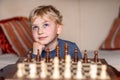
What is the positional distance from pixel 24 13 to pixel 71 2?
0.48 meters

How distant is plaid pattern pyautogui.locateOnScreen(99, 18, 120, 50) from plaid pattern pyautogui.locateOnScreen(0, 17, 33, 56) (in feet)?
2.36

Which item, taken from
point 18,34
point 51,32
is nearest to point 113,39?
point 18,34

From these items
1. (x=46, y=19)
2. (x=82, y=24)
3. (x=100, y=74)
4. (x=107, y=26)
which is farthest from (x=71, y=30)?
(x=100, y=74)

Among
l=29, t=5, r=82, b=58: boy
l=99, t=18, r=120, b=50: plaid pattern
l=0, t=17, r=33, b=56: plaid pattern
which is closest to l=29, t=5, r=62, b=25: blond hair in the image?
l=29, t=5, r=82, b=58: boy

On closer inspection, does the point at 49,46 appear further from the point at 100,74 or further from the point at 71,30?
the point at 71,30

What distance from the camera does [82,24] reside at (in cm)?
315

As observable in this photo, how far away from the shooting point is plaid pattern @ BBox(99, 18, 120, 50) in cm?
292

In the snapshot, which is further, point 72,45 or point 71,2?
point 71,2

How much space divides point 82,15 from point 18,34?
2.29 ft

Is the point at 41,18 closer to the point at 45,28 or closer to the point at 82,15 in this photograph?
A: the point at 45,28

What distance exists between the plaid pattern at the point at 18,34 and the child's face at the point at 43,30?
0.91m

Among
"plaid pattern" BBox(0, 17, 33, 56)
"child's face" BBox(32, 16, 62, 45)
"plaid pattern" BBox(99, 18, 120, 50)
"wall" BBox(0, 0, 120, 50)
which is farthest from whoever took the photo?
"wall" BBox(0, 0, 120, 50)

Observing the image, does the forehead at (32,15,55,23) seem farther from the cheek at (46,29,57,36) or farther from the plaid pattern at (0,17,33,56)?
the plaid pattern at (0,17,33,56)

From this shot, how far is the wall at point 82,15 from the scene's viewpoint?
3109mm
